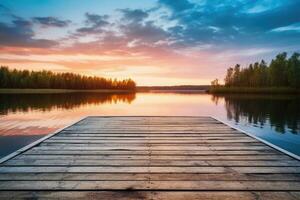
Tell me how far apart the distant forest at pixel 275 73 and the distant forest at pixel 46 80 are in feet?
244

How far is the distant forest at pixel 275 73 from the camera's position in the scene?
2820 inches

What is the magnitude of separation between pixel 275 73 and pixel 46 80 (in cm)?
8304

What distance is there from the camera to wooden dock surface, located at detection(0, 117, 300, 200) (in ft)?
11.4

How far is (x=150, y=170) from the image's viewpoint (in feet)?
14.1

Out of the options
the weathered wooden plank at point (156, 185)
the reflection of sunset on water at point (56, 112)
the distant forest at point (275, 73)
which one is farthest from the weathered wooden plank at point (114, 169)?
the distant forest at point (275, 73)

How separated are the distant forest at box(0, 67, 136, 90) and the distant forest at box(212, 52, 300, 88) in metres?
74.3

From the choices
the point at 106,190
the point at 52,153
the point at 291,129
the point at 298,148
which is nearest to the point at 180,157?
the point at 106,190

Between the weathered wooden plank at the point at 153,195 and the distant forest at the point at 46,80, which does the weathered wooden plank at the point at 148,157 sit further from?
the distant forest at the point at 46,80

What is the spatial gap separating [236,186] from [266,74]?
3524 inches

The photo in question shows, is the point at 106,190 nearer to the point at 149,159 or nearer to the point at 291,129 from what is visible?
the point at 149,159

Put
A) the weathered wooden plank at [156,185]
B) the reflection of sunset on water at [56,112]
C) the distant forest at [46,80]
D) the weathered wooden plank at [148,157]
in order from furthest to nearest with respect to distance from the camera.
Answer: the distant forest at [46,80], the reflection of sunset on water at [56,112], the weathered wooden plank at [148,157], the weathered wooden plank at [156,185]

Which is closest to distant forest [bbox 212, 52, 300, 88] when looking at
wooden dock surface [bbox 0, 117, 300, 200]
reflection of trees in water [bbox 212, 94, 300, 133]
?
reflection of trees in water [bbox 212, 94, 300, 133]

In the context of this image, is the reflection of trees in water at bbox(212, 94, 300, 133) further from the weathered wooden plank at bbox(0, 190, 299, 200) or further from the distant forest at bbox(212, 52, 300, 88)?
the distant forest at bbox(212, 52, 300, 88)

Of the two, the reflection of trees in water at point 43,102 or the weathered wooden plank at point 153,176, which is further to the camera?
the reflection of trees in water at point 43,102
